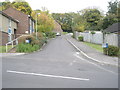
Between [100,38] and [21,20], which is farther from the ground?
[21,20]

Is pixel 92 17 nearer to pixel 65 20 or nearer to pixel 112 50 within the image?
pixel 65 20

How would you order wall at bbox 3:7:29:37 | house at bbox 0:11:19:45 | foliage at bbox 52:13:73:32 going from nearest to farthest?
1. house at bbox 0:11:19:45
2. wall at bbox 3:7:29:37
3. foliage at bbox 52:13:73:32

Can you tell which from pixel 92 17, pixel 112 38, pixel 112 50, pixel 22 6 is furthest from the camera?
pixel 92 17

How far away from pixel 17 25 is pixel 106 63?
2428cm

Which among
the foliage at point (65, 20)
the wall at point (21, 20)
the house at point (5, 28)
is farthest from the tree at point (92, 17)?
the house at point (5, 28)

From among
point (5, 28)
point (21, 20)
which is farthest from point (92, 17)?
point (5, 28)

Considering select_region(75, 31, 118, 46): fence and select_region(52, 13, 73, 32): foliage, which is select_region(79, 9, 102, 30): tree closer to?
select_region(52, 13, 73, 32): foliage

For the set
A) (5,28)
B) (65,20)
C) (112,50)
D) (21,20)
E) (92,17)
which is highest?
(65,20)

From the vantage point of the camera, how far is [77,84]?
6.08 meters

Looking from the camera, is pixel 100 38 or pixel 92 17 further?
pixel 92 17

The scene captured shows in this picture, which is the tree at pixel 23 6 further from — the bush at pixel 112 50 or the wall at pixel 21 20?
the bush at pixel 112 50

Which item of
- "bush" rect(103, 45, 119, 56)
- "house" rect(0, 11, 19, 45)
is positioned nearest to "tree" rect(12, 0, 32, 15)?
"house" rect(0, 11, 19, 45)

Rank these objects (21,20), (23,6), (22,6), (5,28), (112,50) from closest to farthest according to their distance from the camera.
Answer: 1. (112,50)
2. (5,28)
3. (21,20)
4. (22,6)
5. (23,6)

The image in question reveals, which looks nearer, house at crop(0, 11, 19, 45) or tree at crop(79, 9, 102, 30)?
house at crop(0, 11, 19, 45)
